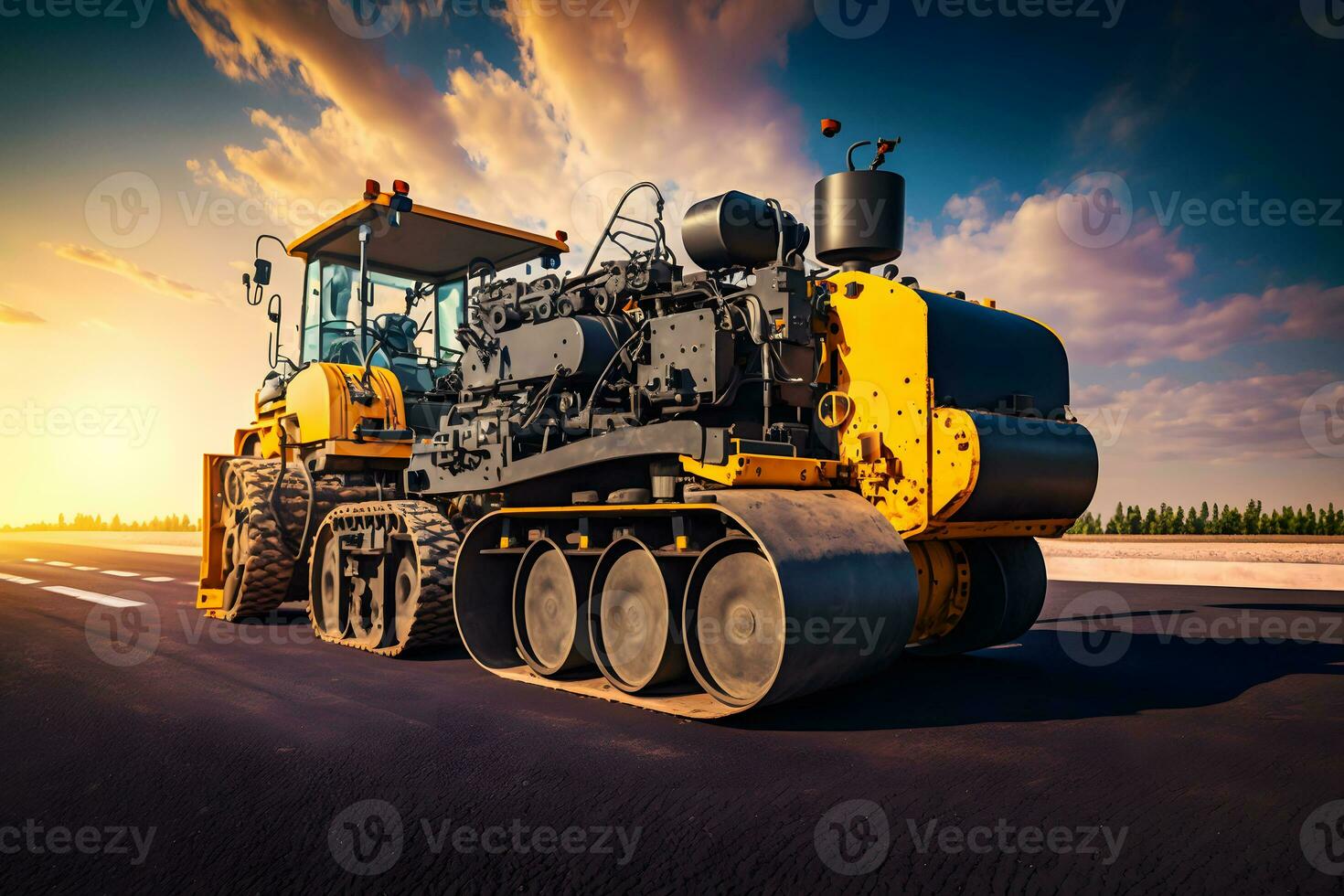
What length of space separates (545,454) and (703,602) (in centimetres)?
175

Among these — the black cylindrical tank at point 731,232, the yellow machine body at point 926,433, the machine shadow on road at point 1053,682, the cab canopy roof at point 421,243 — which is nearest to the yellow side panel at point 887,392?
the yellow machine body at point 926,433

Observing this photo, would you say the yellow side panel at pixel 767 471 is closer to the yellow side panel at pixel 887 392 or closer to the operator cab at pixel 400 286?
the yellow side panel at pixel 887 392

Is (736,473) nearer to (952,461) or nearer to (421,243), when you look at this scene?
(952,461)

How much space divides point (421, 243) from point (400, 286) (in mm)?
884

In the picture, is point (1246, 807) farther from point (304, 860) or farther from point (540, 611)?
point (540, 611)

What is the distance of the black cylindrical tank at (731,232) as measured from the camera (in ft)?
21.5

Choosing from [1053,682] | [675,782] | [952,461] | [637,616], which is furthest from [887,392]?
[675,782]

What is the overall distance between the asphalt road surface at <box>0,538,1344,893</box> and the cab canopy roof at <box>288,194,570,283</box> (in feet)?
14.9

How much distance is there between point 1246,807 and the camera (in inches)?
158

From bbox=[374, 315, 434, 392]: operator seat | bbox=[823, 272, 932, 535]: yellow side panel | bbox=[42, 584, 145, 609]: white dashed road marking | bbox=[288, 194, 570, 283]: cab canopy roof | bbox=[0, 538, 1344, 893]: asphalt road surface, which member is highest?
bbox=[288, 194, 570, 283]: cab canopy roof

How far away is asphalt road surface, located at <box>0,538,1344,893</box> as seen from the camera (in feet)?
11.1

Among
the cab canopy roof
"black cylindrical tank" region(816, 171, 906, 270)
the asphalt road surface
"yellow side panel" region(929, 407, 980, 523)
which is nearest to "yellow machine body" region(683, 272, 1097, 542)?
"yellow side panel" region(929, 407, 980, 523)

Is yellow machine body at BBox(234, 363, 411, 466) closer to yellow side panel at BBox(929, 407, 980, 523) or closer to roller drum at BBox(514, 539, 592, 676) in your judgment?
roller drum at BBox(514, 539, 592, 676)

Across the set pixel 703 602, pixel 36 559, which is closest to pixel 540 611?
pixel 703 602
